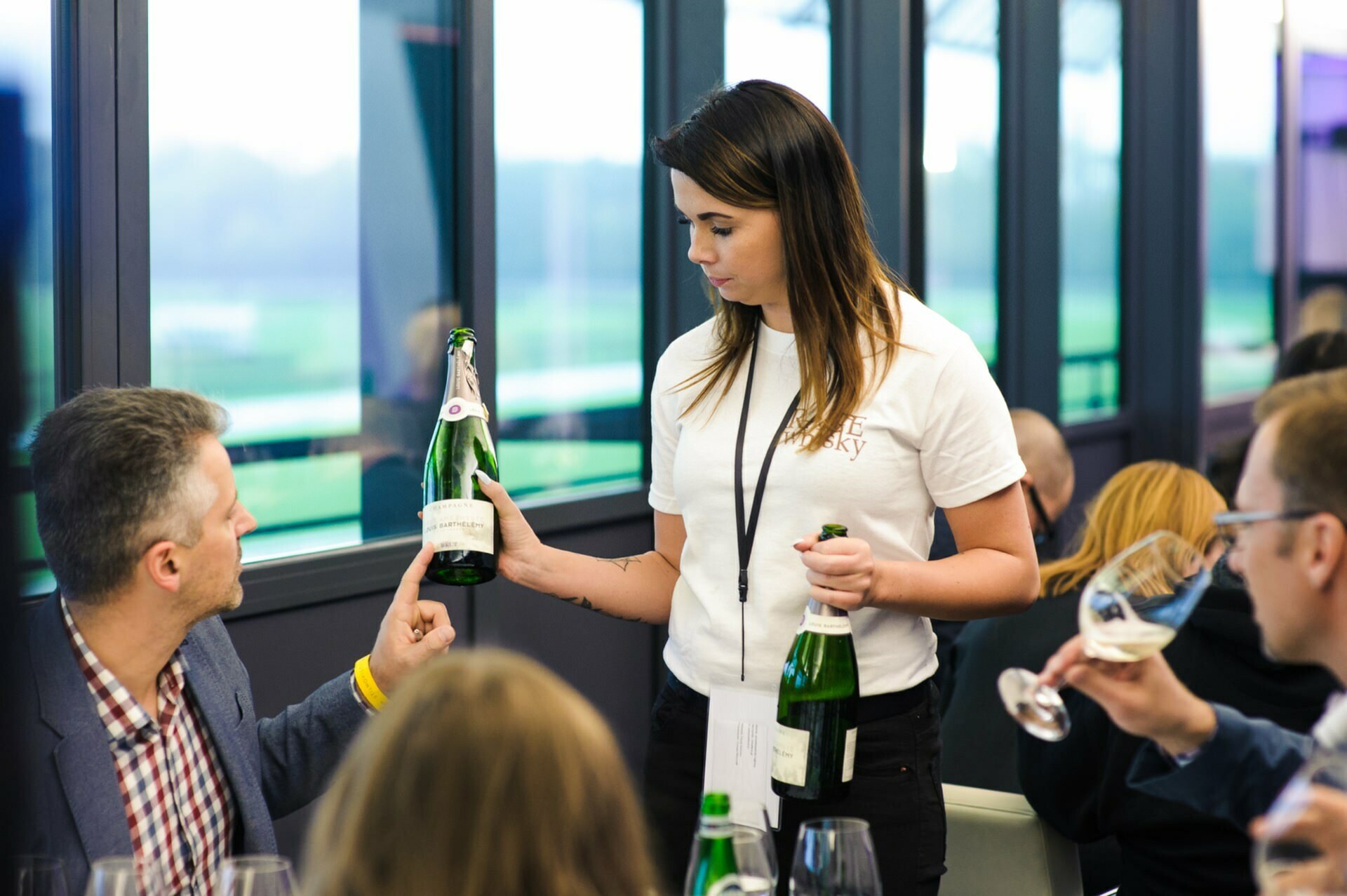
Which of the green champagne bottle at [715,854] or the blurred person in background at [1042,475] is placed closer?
the green champagne bottle at [715,854]

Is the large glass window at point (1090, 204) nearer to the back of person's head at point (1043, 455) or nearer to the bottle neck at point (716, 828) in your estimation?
the back of person's head at point (1043, 455)

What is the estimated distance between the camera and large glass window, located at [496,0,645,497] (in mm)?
3564

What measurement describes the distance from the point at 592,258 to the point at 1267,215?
19.7 ft

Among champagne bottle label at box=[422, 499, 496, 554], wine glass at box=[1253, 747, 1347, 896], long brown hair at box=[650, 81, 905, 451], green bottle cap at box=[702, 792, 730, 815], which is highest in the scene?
long brown hair at box=[650, 81, 905, 451]

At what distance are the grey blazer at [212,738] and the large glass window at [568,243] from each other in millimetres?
1718

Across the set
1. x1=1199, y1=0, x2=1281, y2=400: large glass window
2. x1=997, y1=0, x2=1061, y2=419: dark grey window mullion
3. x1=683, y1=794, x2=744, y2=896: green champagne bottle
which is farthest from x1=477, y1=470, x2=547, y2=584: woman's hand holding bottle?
x1=1199, y1=0, x2=1281, y2=400: large glass window

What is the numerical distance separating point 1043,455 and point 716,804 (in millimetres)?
2622

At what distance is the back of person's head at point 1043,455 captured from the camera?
358cm

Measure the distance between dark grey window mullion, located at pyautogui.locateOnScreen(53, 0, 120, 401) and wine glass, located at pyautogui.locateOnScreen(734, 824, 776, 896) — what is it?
1.62 meters

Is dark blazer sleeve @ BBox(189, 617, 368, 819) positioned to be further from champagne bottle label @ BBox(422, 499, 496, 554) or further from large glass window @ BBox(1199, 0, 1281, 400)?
large glass window @ BBox(1199, 0, 1281, 400)

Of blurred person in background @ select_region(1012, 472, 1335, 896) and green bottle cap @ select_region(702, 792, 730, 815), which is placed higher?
green bottle cap @ select_region(702, 792, 730, 815)

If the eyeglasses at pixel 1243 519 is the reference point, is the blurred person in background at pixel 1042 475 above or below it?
below

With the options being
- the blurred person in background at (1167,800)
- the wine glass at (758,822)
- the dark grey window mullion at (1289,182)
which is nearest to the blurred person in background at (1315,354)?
the blurred person in background at (1167,800)

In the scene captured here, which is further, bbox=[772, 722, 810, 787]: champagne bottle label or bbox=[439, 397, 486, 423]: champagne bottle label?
bbox=[439, 397, 486, 423]: champagne bottle label
